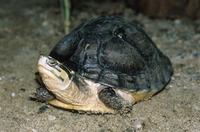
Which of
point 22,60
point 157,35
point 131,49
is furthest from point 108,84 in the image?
point 157,35

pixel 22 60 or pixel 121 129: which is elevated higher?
pixel 121 129

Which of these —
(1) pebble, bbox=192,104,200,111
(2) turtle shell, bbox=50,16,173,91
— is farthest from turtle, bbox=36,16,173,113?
(1) pebble, bbox=192,104,200,111

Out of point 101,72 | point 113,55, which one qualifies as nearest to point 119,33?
point 113,55

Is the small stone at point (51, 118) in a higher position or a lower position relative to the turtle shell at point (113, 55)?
lower

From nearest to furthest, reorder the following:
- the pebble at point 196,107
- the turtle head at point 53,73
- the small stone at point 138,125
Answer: the turtle head at point 53,73 < the small stone at point 138,125 < the pebble at point 196,107

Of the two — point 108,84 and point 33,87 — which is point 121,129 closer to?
point 108,84

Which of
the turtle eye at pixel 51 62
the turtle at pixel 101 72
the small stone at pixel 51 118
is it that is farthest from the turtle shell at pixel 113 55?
the small stone at pixel 51 118

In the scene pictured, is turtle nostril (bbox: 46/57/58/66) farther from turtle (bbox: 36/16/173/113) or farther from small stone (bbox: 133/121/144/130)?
small stone (bbox: 133/121/144/130)

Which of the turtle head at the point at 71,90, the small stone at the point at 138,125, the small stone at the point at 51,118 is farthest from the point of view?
the small stone at the point at 51,118

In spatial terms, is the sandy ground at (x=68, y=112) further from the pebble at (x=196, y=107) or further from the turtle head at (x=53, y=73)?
the turtle head at (x=53, y=73)
